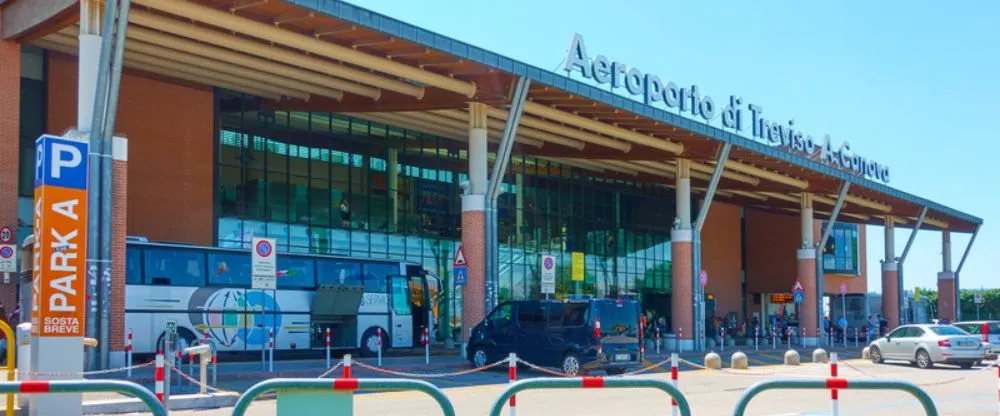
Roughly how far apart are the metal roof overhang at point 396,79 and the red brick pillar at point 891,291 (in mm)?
10855

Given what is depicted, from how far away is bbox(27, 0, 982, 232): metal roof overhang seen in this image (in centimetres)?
2461

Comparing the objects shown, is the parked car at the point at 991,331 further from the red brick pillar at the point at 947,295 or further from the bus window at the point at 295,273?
the red brick pillar at the point at 947,295

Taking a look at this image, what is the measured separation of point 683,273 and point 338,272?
1574 cm

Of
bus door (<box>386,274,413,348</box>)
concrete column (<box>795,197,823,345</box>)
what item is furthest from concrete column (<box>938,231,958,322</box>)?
bus door (<box>386,274,413,348</box>)

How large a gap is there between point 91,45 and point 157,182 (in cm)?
1101

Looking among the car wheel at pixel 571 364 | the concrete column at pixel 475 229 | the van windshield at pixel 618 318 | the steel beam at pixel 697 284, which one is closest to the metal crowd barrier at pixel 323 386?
the car wheel at pixel 571 364

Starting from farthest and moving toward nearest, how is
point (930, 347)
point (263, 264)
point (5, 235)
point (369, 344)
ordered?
point (369, 344) < point (930, 347) < point (5, 235) < point (263, 264)

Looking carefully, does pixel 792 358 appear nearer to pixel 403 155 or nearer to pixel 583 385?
pixel 403 155

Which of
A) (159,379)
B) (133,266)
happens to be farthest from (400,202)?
(159,379)

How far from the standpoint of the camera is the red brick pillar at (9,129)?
24969 millimetres

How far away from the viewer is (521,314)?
25859 mm

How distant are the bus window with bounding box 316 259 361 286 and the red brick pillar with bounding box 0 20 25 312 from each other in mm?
8486

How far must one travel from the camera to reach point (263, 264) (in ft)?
72.1

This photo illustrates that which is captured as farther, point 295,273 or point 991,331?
point 991,331
